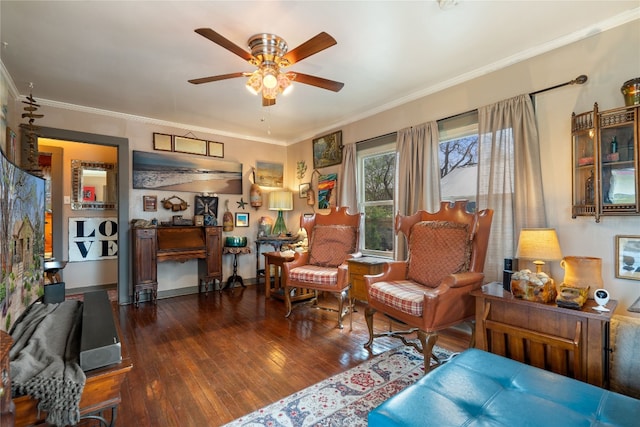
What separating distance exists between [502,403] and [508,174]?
81.5 inches

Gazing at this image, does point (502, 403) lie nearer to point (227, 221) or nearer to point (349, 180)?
point (349, 180)

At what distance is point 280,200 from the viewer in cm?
507

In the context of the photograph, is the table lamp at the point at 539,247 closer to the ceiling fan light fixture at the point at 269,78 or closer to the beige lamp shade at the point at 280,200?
the ceiling fan light fixture at the point at 269,78

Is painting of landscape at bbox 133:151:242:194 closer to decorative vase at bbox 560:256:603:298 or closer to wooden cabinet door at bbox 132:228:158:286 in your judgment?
wooden cabinet door at bbox 132:228:158:286

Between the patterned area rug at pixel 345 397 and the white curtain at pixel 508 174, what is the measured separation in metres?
1.15

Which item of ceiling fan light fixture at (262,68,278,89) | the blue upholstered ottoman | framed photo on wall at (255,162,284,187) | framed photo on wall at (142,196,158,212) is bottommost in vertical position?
the blue upholstered ottoman

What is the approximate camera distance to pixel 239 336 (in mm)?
2916

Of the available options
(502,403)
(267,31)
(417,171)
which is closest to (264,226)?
(417,171)

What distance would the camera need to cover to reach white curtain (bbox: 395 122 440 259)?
127 inches

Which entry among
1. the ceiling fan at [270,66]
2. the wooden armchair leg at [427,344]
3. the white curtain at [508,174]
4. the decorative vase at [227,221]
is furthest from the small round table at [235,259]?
the white curtain at [508,174]

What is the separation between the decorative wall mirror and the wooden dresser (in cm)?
119

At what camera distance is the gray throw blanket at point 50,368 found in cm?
116

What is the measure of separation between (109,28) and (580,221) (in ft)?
12.8

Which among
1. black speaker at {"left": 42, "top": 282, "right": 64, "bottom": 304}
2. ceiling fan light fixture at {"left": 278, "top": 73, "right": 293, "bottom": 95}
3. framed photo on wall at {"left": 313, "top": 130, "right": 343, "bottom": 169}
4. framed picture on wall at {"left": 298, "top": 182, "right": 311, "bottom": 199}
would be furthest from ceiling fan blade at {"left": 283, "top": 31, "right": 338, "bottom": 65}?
framed picture on wall at {"left": 298, "top": 182, "right": 311, "bottom": 199}
